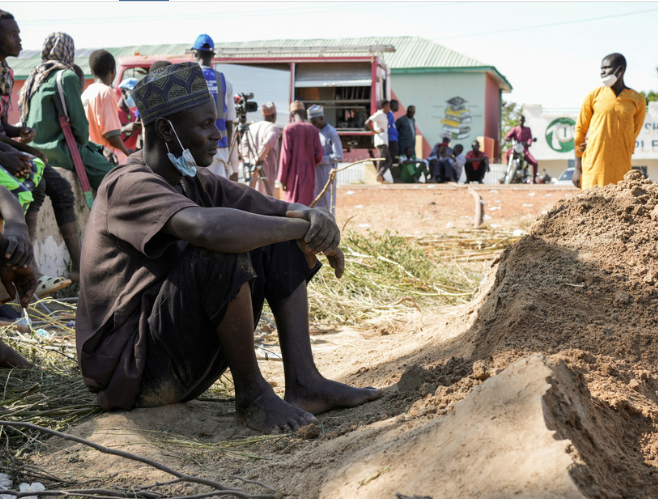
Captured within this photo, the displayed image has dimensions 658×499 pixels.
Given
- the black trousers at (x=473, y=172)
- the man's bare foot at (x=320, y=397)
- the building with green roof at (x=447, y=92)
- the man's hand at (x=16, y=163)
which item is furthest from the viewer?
the building with green roof at (x=447, y=92)

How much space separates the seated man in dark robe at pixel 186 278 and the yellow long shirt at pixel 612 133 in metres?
4.08

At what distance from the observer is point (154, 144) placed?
2395 millimetres

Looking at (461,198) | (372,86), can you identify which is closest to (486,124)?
(372,86)

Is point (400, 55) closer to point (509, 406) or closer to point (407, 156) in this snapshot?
point (407, 156)

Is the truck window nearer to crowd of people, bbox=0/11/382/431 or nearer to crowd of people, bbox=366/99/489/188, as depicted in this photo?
crowd of people, bbox=366/99/489/188

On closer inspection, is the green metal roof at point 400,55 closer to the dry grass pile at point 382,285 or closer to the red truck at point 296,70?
the red truck at point 296,70

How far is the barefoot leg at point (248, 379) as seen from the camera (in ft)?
7.09

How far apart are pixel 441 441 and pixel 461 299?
10.9 ft

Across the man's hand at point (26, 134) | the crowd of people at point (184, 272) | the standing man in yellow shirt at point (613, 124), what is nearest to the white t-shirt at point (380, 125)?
the standing man in yellow shirt at point (613, 124)

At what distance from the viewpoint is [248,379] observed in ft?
7.54

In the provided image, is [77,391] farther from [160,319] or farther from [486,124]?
[486,124]

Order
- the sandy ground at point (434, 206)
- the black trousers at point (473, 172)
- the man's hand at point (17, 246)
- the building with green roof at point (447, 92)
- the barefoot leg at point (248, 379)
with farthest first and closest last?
the building with green roof at point (447, 92)
the black trousers at point (473, 172)
the sandy ground at point (434, 206)
the man's hand at point (17, 246)
the barefoot leg at point (248, 379)

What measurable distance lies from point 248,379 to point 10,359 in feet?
4.10

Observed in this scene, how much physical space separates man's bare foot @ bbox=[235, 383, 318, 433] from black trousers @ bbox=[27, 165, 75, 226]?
2.93 metres
